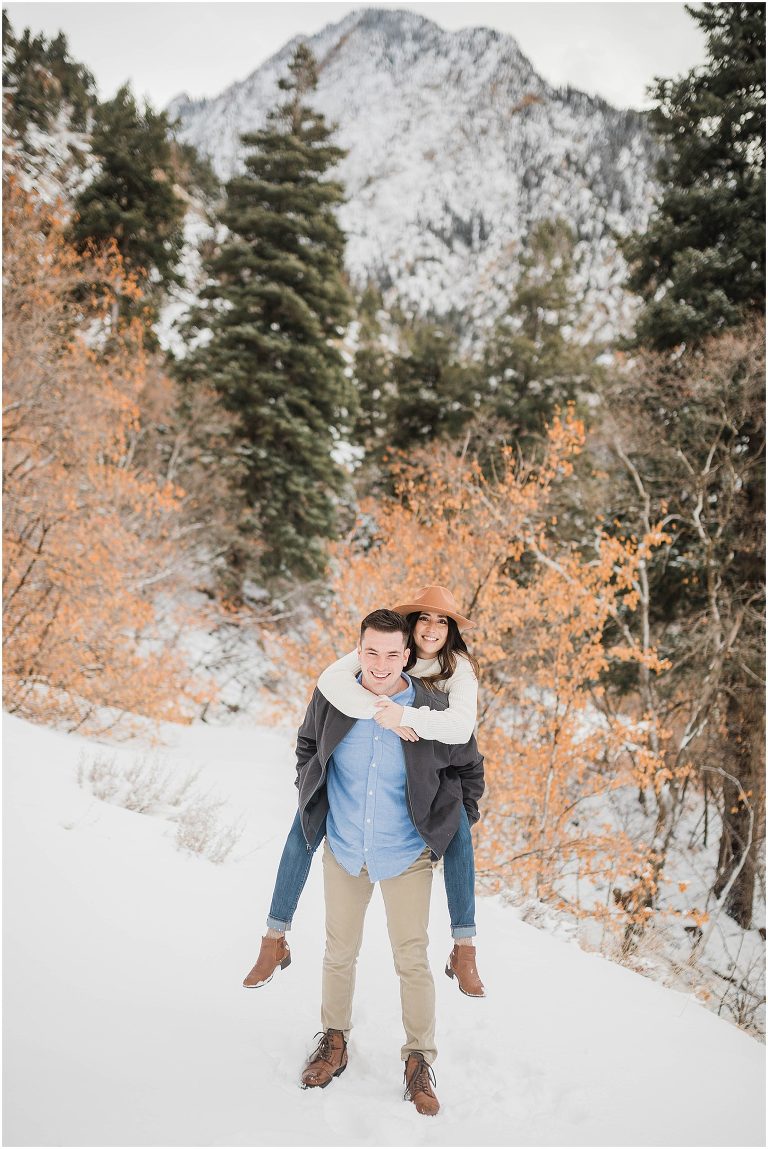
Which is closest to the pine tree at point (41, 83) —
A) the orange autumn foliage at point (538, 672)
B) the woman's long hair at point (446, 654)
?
the orange autumn foliage at point (538, 672)

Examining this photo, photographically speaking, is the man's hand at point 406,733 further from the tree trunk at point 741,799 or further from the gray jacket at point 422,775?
the tree trunk at point 741,799

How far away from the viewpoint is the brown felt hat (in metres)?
3.09

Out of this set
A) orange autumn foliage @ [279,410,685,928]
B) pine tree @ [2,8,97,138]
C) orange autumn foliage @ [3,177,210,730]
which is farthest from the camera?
pine tree @ [2,8,97,138]

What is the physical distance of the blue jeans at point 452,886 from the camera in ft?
8.80

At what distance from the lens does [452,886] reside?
8.95ft

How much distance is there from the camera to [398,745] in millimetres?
2652

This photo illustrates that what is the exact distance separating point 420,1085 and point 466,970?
0.47 meters

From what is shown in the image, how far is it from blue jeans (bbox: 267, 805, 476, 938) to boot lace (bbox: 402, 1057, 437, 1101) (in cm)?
51

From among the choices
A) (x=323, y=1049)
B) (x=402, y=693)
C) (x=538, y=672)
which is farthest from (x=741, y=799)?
(x=402, y=693)

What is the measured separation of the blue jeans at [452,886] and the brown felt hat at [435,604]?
3.07 ft

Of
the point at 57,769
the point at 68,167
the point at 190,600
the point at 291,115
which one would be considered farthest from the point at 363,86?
the point at 57,769

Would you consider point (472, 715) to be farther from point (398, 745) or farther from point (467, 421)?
point (467, 421)

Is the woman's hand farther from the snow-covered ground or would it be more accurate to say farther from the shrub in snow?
the shrub in snow

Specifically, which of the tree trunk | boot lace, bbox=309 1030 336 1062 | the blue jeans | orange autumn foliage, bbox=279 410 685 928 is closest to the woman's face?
the blue jeans
